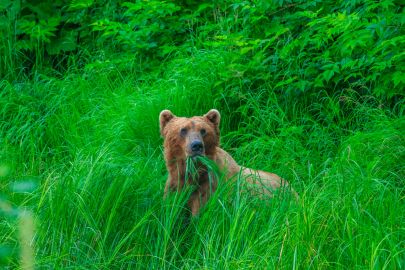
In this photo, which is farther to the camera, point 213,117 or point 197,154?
point 213,117

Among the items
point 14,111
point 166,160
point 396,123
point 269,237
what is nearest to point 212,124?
point 166,160

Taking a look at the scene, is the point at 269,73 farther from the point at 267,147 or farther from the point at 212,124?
the point at 212,124

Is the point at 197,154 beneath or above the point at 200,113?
above

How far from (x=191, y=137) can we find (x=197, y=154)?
13 centimetres

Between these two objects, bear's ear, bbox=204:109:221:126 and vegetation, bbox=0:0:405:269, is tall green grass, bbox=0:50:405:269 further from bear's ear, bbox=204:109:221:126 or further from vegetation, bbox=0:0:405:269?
bear's ear, bbox=204:109:221:126

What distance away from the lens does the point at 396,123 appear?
5566mm

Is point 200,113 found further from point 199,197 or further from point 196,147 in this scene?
point 199,197

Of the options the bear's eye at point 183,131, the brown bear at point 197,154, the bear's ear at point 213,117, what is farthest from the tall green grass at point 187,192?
the bear's ear at point 213,117

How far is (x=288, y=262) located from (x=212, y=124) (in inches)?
76.7

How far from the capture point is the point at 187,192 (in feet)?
15.7

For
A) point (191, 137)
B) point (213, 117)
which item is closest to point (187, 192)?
point (191, 137)

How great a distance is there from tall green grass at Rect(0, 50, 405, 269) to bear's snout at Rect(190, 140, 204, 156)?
0.31 meters

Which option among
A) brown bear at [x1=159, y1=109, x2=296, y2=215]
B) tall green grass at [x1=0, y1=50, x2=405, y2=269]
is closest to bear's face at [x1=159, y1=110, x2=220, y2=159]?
brown bear at [x1=159, y1=109, x2=296, y2=215]

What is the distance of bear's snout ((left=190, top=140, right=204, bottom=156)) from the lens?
485cm
